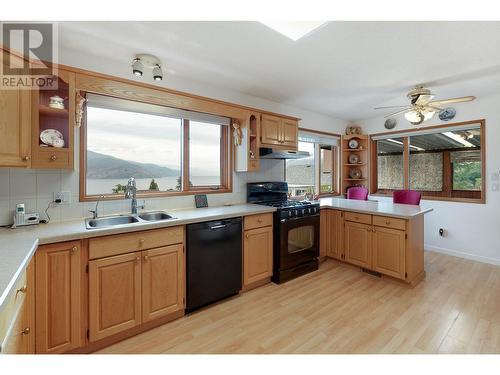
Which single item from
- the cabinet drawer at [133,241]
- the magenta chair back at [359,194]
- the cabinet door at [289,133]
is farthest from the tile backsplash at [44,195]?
the magenta chair back at [359,194]

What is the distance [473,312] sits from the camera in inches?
88.3

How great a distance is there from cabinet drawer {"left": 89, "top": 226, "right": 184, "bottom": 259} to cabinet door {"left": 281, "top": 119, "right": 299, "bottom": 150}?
6.59 feet

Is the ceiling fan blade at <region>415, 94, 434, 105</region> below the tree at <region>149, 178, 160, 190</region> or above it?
above

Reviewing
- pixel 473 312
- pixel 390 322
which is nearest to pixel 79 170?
pixel 390 322

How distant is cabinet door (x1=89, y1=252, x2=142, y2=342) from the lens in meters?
1.73

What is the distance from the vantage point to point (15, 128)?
167 cm

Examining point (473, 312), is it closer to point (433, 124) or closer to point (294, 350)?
point (294, 350)

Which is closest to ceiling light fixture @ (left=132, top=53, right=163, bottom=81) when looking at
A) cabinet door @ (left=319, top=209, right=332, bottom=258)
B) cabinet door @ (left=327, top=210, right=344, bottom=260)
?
cabinet door @ (left=319, top=209, right=332, bottom=258)

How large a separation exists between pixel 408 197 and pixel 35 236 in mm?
4447

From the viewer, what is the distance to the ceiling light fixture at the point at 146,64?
2.17 m

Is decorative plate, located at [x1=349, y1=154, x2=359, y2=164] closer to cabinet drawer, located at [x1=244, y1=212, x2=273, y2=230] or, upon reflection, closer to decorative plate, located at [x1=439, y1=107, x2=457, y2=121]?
decorative plate, located at [x1=439, y1=107, x2=457, y2=121]

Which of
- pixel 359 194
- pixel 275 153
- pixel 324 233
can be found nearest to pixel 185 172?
pixel 275 153
